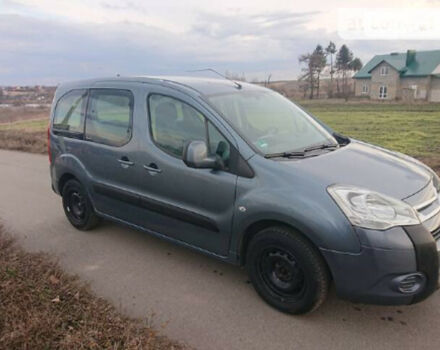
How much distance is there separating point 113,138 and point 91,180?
0.64m

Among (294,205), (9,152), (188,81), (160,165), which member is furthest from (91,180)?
(9,152)

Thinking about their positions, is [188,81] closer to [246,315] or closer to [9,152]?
[246,315]

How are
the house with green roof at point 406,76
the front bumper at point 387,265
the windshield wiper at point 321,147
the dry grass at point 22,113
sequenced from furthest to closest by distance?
the house with green roof at point 406,76 → the dry grass at point 22,113 → the windshield wiper at point 321,147 → the front bumper at point 387,265

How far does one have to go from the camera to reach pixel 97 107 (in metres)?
4.35

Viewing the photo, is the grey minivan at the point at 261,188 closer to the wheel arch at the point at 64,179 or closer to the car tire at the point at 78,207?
the car tire at the point at 78,207

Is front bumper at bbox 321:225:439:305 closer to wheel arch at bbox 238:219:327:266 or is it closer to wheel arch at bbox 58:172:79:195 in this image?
wheel arch at bbox 238:219:327:266

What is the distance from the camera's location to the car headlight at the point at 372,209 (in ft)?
8.26

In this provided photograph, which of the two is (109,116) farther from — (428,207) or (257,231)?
(428,207)

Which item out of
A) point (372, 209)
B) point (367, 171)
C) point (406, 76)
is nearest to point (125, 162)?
point (367, 171)

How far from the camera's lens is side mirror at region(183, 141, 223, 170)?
3031mm

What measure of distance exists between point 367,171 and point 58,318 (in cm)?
255

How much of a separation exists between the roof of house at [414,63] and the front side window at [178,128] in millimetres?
52924

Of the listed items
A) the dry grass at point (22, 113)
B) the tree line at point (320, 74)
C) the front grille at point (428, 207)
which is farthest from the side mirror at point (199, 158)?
the tree line at point (320, 74)

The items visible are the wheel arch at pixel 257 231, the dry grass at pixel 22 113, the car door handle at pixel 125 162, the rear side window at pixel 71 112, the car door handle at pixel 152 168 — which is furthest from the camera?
the dry grass at pixel 22 113
